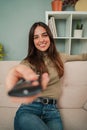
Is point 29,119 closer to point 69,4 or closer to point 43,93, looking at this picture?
point 43,93

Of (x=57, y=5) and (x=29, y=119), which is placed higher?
(x=57, y=5)

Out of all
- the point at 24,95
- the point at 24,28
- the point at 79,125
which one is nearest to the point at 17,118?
the point at 79,125

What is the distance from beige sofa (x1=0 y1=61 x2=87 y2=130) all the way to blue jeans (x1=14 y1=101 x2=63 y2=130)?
168 millimetres

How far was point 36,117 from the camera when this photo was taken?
3.40 feet

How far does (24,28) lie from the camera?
2588 millimetres

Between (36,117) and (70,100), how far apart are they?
0.39 m

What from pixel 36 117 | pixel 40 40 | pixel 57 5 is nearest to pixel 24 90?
pixel 40 40

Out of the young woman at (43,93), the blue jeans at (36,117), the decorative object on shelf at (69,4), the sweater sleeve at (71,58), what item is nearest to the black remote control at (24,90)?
the young woman at (43,93)

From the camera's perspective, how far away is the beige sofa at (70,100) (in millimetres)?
1334

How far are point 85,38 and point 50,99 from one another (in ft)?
4.50

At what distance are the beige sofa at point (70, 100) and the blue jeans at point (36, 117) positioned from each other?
0.17 m

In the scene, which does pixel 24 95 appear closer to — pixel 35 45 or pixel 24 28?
pixel 35 45

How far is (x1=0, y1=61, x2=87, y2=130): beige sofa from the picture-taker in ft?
4.38

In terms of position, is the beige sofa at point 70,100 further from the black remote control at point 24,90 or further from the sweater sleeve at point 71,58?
the black remote control at point 24,90
